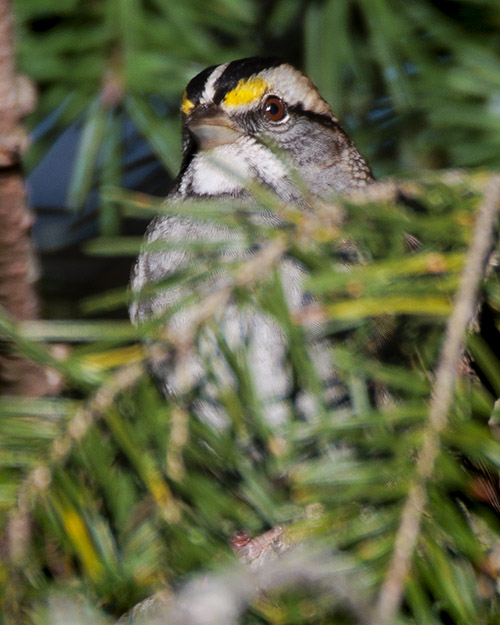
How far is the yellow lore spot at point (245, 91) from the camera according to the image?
224 cm

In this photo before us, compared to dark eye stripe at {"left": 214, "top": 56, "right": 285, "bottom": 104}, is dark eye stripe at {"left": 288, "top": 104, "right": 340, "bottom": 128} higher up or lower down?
lower down

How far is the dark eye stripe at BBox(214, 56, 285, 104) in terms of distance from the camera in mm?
2201

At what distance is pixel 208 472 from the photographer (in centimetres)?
111

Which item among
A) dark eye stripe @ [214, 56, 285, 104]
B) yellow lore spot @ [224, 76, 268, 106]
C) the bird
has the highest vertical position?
dark eye stripe @ [214, 56, 285, 104]

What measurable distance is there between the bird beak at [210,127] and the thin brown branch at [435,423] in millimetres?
1194

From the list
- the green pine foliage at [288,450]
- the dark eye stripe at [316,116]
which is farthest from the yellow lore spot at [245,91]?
the green pine foliage at [288,450]

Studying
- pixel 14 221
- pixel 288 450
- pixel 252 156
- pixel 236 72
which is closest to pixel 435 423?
pixel 288 450

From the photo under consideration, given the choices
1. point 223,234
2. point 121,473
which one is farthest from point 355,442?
point 223,234

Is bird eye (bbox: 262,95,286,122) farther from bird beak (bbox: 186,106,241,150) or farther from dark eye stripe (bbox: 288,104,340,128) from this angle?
bird beak (bbox: 186,106,241,150)

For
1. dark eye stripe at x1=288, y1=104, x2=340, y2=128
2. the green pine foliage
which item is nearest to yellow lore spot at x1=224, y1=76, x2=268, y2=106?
dark eye stripe at x1=288, y1=104, x2=340, y2=128

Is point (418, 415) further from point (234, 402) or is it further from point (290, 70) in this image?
point (290, 70)

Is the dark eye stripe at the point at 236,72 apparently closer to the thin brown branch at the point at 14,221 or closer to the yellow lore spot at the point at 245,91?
the yellow lore spot at the point at 245,91

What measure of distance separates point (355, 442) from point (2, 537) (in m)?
0.41

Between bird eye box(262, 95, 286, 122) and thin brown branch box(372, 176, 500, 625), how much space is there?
1368 mm
